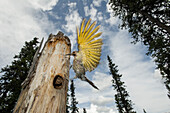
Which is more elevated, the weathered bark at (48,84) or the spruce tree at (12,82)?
the spruce tree at (12,82)

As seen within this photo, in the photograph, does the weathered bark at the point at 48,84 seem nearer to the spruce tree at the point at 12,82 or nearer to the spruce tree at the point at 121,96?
the spruce tree at the point at 12,82

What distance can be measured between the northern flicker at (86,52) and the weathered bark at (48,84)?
26 cm

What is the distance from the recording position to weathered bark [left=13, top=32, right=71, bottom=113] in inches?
43.2

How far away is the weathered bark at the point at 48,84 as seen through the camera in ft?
3.60

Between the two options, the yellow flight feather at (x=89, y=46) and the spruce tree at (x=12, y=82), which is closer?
the yellow flight feather at (x=89, y=46)

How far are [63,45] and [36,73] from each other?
646mm

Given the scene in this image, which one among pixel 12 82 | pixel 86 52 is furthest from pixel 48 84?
pixel 12 82

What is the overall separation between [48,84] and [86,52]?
3.19ft

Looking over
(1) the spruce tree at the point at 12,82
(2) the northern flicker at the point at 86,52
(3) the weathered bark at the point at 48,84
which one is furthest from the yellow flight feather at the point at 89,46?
(1) the spruce tree at the point at 12,82

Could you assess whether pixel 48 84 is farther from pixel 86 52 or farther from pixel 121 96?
pixel 121 96

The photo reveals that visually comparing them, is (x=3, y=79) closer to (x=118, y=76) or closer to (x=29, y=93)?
(x=29, y=93)

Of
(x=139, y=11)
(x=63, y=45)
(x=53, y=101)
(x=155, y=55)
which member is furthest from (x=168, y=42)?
(x=53, y=101)

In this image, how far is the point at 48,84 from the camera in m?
1.23

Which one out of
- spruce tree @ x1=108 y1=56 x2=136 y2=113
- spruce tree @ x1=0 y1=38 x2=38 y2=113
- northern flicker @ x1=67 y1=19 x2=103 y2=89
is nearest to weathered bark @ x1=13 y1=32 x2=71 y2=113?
northern flicker @ x1=67 y1=19 x2=103 y2=89
